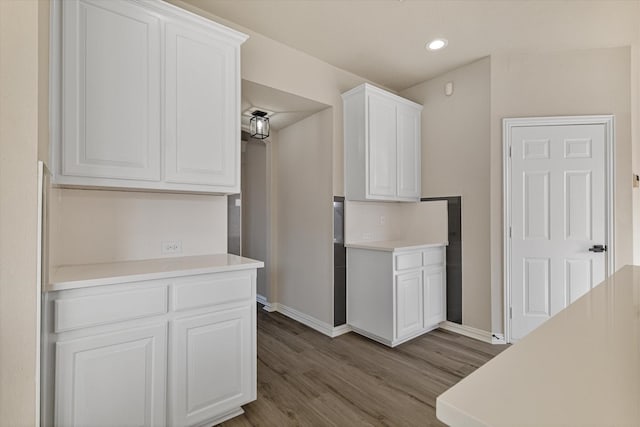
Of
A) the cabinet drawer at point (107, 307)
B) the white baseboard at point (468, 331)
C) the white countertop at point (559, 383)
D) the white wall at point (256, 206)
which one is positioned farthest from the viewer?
the white wall at point (256, 206)

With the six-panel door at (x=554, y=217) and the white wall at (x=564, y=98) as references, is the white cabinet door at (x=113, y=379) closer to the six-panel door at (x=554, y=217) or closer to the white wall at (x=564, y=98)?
the white wall at (x=564, y=98)

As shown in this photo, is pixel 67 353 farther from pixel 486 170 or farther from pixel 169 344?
pixel 486 170

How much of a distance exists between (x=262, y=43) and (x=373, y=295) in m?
2.51

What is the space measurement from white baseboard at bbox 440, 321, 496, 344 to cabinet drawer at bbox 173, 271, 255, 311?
237 cm

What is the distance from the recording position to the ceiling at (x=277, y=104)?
283 cm

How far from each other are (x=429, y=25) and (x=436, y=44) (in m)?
0.31

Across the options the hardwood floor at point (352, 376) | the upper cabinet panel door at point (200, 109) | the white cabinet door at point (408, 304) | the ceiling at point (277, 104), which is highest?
the ceiling at point (277, 104)

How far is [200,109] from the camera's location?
6.55 ft

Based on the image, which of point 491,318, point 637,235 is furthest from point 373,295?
point 637,235

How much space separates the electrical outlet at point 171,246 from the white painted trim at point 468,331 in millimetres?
2773

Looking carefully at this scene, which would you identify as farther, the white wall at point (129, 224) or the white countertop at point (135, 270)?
the white wall at point (129, 224)

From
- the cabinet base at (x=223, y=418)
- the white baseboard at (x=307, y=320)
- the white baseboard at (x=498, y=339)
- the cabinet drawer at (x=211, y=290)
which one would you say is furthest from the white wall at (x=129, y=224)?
the white baseboard at (x=498, y=339)

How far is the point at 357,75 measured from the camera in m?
3.45

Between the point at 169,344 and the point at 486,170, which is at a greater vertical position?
the point at 486,170
